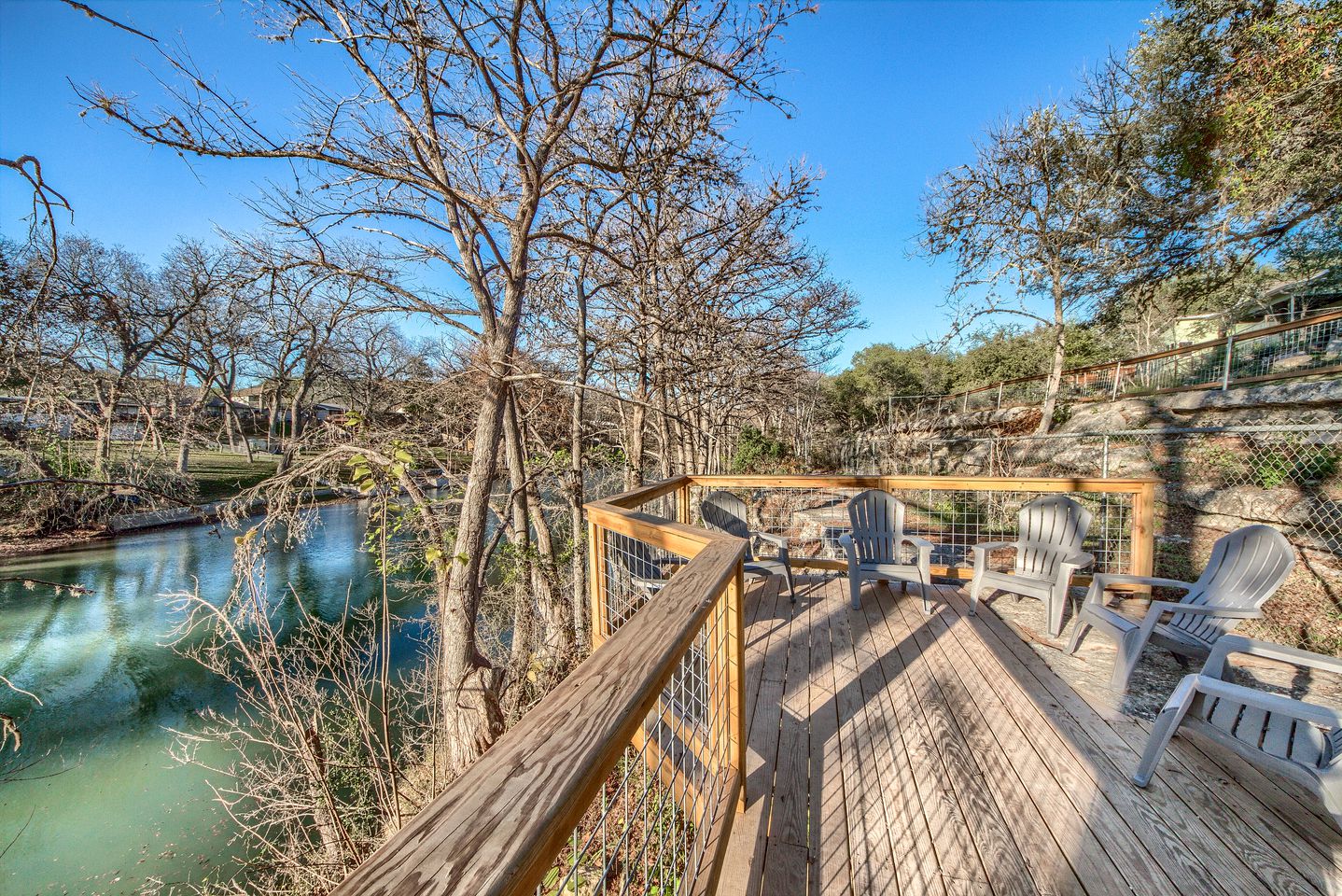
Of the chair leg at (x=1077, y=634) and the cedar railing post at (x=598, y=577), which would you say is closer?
the cedar railing post at (x=598, y=577)

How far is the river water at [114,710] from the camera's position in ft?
16.5

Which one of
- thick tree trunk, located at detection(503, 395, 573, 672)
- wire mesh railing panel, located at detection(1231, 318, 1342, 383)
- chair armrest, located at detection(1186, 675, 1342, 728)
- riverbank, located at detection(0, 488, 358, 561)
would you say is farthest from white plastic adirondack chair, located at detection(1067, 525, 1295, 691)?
riverbank, located at detection(0, 488, 358, 561)

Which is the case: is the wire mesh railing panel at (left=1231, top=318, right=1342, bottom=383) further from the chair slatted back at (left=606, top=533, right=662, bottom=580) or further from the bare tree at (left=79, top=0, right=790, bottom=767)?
the chair slatted back at (left=606, top=533, right=662, bottom=580)

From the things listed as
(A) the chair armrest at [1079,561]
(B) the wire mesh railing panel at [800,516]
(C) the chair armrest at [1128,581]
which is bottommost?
(B) the wire mesh railing panel at [800,516]

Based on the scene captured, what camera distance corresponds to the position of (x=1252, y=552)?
8.30ft

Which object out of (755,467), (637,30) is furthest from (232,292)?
(755,467)

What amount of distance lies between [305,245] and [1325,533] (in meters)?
11.6

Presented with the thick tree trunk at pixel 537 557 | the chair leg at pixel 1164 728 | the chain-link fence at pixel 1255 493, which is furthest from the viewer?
the thick tree trunk at pixel 537 557

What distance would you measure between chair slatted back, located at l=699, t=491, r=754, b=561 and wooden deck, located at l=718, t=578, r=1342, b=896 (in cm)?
132

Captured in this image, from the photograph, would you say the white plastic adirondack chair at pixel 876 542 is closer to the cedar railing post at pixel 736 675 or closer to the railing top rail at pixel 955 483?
the railing top rail at pixel 955 483

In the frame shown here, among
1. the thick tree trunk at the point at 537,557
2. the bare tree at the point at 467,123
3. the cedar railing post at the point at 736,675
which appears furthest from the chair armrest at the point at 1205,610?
the thick tree trunk at the point at 537,557

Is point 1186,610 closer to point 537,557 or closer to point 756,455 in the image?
point 537,557

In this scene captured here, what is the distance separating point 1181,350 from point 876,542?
1193cm

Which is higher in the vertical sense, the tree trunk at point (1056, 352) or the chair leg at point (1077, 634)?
the tree trunk at point (1056, 352)
